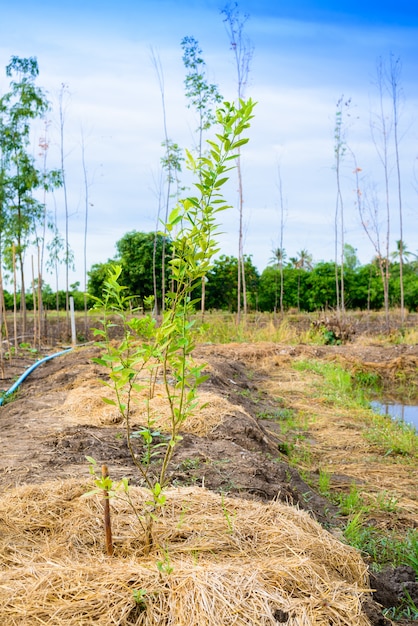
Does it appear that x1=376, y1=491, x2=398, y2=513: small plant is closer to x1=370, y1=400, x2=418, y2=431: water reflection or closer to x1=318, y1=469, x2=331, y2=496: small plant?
x1=318, y1=469, x2=331, y2=496: small plant

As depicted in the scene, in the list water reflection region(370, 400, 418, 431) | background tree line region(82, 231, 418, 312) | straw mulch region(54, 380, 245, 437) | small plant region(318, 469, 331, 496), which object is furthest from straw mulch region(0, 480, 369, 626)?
background tree line region(82, 231, 418, 312)

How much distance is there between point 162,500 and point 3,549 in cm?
81

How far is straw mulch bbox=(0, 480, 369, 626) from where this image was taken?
214 cm

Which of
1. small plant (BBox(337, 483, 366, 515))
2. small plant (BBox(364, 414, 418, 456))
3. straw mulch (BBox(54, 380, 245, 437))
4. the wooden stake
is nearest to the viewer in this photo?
the wooden stake

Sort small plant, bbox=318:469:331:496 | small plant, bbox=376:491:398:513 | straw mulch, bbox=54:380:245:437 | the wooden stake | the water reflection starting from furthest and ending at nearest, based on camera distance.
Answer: the water reflection < straw mulch, bbox=54:380:245:437 < small plant, bbox=318:469:331:496 < small plant, bbox=376:491:398:513 < the wooden stake

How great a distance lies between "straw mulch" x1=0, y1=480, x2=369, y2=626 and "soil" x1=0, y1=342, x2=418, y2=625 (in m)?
0.34

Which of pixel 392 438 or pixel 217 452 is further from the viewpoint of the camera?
pixel 392 438

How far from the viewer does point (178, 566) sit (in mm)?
2369

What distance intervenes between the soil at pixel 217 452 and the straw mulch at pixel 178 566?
342 mm

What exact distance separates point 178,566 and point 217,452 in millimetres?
1951

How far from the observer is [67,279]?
17.0m

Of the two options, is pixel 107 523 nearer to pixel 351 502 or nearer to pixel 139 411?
pixel 351 502

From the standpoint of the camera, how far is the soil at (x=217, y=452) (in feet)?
11.9

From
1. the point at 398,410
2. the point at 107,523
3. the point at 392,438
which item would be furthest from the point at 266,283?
the point at 107,523
